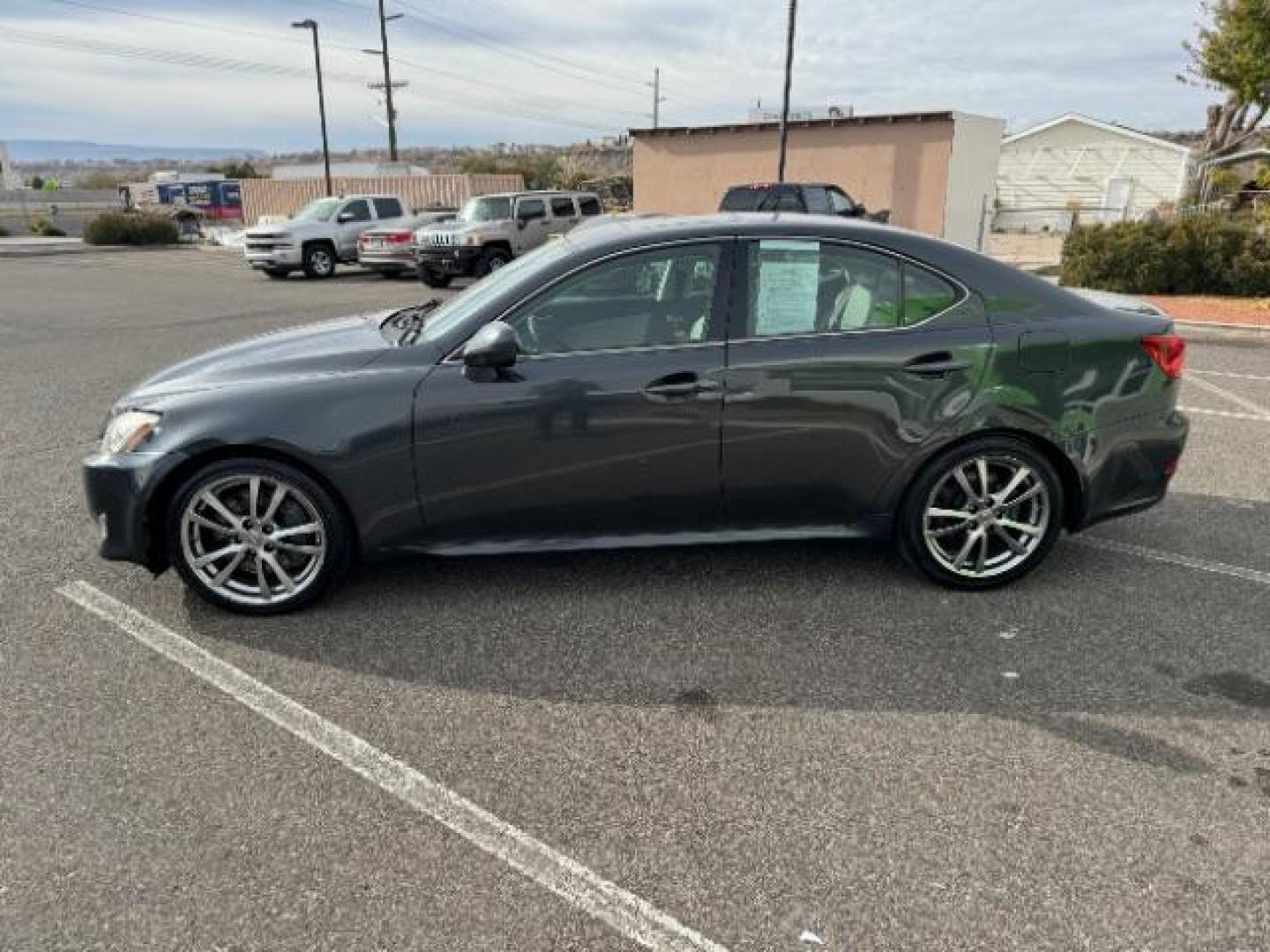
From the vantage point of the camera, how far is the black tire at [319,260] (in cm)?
2139

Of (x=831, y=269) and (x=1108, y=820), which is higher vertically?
(x=831, y=269)

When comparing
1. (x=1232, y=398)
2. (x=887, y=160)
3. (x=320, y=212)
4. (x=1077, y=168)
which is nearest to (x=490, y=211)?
(x=320, y=212)

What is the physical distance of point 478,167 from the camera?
69812 mm

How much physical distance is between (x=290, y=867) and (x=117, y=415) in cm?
221

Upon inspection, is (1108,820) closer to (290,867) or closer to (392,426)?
(290,867)

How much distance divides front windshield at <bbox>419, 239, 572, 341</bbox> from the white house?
117ft

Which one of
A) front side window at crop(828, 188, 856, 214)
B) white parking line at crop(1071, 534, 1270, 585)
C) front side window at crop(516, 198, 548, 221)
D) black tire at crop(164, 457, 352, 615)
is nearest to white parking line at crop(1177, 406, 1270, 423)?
white parking line at crop(1071, 534, 1270, 585)

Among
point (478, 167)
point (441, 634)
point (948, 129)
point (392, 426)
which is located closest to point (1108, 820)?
point (441, 634)

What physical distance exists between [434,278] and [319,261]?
4.70 meters

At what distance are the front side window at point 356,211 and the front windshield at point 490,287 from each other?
63.3 feet

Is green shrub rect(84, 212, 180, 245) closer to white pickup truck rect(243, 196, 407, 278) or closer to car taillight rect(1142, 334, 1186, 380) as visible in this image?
white pickup truck rect(243, 196, 407, 278)

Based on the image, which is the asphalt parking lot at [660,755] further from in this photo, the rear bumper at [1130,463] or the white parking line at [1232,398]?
the white parking line at [1232,398]

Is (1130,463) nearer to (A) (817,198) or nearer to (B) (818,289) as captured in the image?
(B) (818,289)

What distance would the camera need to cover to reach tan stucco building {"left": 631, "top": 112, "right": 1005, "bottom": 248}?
22.5m
